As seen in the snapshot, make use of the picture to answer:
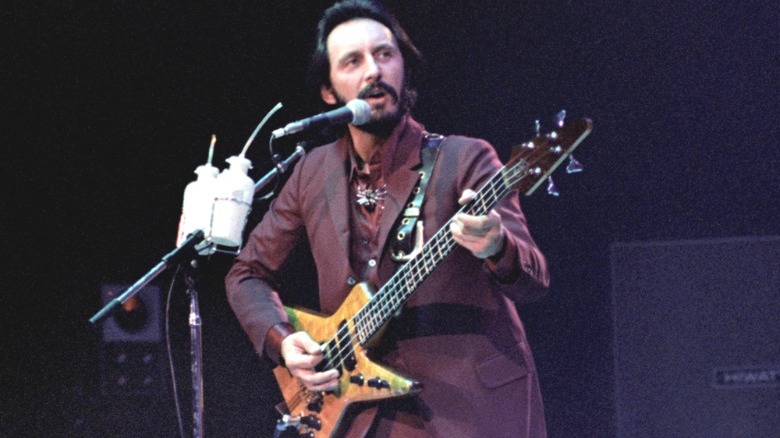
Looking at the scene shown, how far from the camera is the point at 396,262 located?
2.42m

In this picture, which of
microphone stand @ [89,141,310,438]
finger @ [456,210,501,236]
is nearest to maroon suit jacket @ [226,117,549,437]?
finger @ [456,210,501,236]

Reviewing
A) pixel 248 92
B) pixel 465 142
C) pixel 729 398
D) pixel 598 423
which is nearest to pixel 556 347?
pixel 598 423

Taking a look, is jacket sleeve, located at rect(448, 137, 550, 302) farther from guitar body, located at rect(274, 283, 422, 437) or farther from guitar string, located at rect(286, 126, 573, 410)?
guitar body, located at rect(274, 283, 422, 437)

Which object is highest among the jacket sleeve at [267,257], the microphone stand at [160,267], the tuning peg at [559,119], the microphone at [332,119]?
the microphone at [332,119]

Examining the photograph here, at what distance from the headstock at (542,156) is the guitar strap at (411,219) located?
0.37 meters

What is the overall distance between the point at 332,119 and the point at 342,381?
0.74 meters

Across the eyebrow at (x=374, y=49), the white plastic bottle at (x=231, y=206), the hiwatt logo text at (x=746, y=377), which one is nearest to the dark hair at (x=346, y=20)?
the eyebrow at (x=374, y=49)

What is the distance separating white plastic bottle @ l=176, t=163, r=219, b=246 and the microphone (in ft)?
0.75

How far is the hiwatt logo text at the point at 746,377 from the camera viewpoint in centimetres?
310

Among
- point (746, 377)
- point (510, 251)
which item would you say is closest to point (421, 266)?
point (510, 251)

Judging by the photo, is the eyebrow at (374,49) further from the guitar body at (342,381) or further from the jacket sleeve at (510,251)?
the guitar body at (342,381)

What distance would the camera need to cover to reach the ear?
3.01m

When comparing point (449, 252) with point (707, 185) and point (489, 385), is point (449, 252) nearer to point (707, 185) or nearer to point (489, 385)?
point (489, 385)

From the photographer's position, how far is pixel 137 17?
3803mm
